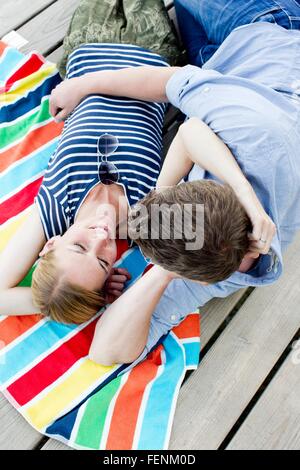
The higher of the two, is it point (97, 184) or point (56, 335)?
point (97, 184)

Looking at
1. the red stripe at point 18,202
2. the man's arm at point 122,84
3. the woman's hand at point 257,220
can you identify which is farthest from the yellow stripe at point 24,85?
the woman's hand at point 257,220

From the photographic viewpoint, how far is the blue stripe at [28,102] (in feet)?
6.08

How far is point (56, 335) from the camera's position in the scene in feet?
4.98

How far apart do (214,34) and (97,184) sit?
697 mm

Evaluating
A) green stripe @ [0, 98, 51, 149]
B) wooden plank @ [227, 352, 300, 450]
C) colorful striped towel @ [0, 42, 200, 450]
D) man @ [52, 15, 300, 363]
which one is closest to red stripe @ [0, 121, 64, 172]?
green stripe @ [0, 98, 51, 149]

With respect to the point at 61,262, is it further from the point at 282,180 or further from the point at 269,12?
the point at 269,12

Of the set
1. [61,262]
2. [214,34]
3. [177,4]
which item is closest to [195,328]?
[61,262]

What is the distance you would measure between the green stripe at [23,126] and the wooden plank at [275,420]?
3.99ft

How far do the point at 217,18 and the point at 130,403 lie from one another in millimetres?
1282

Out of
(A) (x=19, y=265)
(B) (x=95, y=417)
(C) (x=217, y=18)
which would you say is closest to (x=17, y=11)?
(C) (x=217, y=18)

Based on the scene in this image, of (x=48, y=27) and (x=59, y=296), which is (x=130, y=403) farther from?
(x=48, y=27)

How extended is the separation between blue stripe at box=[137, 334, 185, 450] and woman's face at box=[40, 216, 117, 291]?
31 centimetres

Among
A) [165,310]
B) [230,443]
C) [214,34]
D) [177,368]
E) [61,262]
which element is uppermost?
[214,34]

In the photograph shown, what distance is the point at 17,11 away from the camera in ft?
6.83
